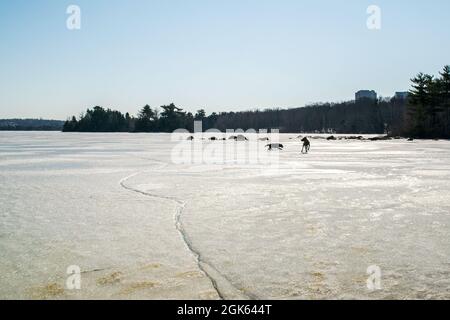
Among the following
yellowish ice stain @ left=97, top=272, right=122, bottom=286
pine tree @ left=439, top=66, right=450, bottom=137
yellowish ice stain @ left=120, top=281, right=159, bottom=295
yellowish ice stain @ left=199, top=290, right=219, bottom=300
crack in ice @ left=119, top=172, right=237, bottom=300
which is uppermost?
pine tree @ left=439, top=66, right=450, bottom=137

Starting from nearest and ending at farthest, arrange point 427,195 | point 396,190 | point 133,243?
point 133,243
point 427,195
point 396,190

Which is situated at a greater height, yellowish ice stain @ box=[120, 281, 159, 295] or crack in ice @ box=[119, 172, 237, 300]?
crack in ice @ box=[119, 172, 237, 300]

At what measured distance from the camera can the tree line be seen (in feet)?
185

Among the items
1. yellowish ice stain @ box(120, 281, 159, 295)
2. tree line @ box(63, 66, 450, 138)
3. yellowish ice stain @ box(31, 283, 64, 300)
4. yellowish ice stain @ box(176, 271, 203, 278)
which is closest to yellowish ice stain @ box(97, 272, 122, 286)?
yellowish ice stain @ box(120, 281, 159, 295)

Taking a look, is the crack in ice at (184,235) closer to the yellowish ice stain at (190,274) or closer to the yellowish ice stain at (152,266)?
the yellowish ice stain at (190,274)

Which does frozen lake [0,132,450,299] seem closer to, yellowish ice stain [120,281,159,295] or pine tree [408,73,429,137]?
yellowish ice stain [120,281,159,295]

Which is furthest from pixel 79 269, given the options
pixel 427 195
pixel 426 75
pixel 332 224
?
pixel 426 75

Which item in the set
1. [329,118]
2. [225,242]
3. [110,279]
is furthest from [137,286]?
[329,118]

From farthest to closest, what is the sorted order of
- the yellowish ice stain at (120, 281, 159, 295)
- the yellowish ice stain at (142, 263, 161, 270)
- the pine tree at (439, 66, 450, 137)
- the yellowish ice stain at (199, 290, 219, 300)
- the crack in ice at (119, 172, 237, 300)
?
1. the pine tree at (439, 66, 450, 137)
2. the yellowish ice stain at (142, 263, 161, 270)
3. the crack in ice at (119, 172, 237, 300)
4. the yellowish ice stain at (120, 281, 159, 295)
5. the yellowish ice stain at (199, 290, 219, 300)

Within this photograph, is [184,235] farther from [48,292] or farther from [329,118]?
[329,118]

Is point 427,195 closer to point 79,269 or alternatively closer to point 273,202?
point 273,202

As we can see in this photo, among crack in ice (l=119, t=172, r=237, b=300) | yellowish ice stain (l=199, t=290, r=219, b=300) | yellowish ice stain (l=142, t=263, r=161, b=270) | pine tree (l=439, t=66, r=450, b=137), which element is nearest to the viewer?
yellowish ice stain (l=199, t=290, r=219, b=300)
